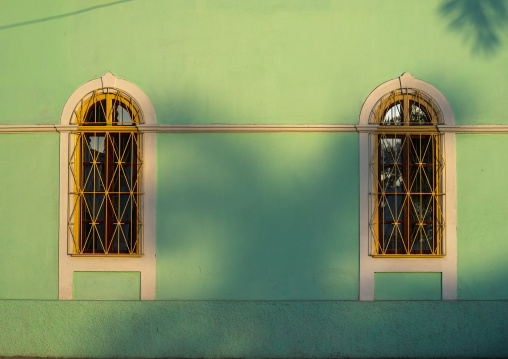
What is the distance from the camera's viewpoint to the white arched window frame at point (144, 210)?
7.48m

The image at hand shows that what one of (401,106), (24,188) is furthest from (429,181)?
(24,188)

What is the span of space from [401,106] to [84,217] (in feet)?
12.8

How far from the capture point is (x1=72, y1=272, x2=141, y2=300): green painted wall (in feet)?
24.6

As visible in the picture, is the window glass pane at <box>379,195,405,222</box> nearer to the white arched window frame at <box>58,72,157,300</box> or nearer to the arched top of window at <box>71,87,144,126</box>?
A: the white arched window frame at <box>58,72,157,300</box>

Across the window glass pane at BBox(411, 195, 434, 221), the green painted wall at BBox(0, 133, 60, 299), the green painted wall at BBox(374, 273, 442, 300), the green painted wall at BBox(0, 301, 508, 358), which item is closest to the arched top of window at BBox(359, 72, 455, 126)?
the window glass pane at BBox(411, 195, 434, 221)

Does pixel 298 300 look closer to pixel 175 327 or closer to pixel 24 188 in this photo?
pixel 175 327

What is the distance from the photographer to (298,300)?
7.47m

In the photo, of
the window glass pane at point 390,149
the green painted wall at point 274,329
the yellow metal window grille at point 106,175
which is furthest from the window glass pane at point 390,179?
the yellow metal window grille at point 106,175

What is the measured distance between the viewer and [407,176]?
24.9 ft

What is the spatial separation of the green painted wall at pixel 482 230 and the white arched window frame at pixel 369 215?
10 centimetres

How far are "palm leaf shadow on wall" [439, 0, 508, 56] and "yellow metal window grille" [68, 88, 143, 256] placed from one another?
149 inches

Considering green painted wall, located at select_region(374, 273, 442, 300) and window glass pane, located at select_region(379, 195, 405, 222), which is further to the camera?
window glass pane, located at select_region(379, 195, 405, 222)

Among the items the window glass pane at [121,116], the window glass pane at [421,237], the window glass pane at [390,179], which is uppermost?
the window glass pane at [121,116]

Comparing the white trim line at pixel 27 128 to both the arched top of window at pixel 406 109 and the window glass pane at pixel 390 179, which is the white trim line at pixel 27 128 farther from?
the window glass pane at pixel 390 179
